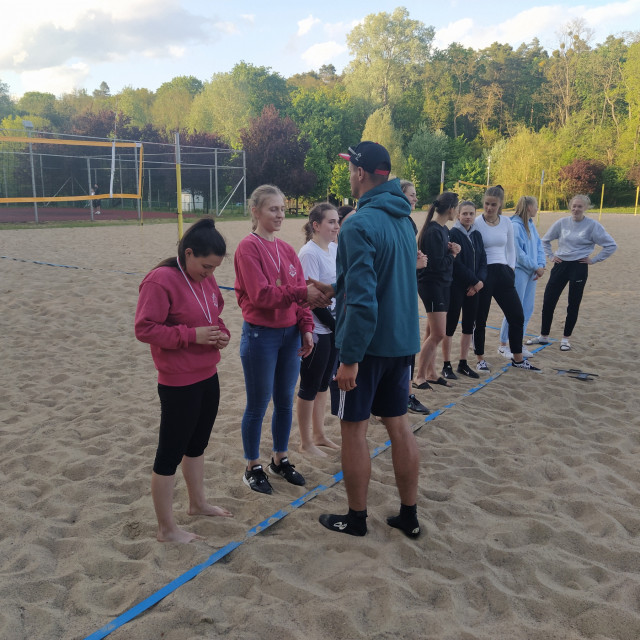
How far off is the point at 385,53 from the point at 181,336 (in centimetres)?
5630

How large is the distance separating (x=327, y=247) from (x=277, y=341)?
81 centimetres

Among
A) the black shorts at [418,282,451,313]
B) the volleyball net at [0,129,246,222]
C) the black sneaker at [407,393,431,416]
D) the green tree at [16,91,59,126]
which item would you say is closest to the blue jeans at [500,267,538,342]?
the black shorts at [418,282,451,313]

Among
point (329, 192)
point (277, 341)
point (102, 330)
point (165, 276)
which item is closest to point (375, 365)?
point (277, 341)

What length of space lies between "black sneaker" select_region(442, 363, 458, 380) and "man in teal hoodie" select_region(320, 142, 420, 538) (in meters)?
2.66

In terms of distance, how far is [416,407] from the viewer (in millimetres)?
4434

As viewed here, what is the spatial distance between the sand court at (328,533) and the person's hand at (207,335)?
982 mm

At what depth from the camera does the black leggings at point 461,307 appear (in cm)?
513

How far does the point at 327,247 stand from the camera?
354 cm

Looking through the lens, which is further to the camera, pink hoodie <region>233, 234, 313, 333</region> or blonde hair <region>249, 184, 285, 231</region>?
blonde hair <region>249, 184, 285, 231</region>

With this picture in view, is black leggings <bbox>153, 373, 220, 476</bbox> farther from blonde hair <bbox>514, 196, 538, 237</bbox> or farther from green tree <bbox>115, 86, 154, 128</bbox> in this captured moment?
green tree <bbox>115, 86, 154, 128</bbox>

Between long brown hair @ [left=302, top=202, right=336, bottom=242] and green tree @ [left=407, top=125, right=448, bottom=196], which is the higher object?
green tree @ [left=407, top=125, right=448, bottom=196]

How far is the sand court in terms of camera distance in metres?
2.19

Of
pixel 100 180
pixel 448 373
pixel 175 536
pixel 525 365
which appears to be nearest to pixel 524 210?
pixel 525 365

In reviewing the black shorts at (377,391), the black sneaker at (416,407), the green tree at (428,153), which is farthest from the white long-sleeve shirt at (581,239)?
the green tree at (428,153)
